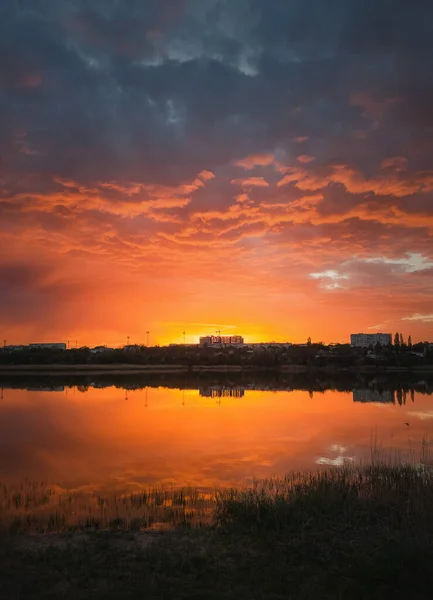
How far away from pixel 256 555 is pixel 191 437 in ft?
60.9

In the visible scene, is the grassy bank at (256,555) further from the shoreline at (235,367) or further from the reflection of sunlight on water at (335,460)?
the shoreline at (235,367)

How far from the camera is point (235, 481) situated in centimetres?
1647

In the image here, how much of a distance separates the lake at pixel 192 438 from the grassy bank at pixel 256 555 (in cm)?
518

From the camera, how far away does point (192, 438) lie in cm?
2655

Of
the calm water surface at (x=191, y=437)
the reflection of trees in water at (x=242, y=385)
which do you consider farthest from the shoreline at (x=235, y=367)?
the calm water surface at (x=191, y=437)

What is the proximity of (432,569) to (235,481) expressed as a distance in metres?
9.46

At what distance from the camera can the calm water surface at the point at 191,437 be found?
18.0 m

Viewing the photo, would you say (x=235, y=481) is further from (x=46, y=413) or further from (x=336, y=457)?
(x=46, y=413)

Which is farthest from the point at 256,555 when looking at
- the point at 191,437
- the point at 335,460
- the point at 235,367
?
the point at 235,367

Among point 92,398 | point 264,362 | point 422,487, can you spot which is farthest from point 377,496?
point 264,362

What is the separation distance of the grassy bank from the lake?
5183 millimetres

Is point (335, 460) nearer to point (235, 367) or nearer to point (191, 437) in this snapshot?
point (191, 437)

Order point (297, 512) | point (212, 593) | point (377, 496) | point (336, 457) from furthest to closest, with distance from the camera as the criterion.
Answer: point (336, 457) < point (377, 496) < point (297, 512) < point (212, 593)

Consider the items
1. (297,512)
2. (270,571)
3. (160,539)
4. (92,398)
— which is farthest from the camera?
(92,398)
